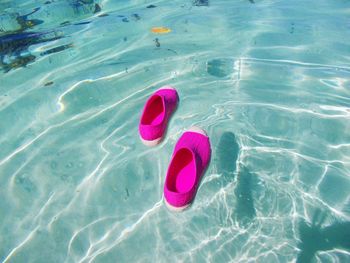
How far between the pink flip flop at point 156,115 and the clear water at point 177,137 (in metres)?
0.24

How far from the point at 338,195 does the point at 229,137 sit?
57.0 inches

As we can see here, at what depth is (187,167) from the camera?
3.25 metres

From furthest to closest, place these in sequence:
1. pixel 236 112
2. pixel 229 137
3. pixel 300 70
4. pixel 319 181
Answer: pixel 300 70
pixel 236 112
pixel 229 137
pixel 319 181

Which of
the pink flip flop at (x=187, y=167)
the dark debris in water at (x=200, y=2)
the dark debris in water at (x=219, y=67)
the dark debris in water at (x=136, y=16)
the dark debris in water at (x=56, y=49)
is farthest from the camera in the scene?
the dark debris in water at (x=200, y=2)

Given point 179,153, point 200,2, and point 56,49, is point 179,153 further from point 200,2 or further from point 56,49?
point 200,2

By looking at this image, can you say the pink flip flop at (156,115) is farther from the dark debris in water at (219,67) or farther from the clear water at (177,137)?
the dark debris in water at (219,67)

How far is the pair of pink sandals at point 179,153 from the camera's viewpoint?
2.70 meters

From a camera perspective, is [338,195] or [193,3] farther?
[193,3]

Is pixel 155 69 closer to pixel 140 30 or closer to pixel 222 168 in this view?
pixel 140 30

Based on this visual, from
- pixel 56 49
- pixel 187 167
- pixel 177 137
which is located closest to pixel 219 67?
pixel 177 137

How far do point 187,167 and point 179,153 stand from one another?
29cm

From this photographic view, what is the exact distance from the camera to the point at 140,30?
634cm

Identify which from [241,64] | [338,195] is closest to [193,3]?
[241,64]

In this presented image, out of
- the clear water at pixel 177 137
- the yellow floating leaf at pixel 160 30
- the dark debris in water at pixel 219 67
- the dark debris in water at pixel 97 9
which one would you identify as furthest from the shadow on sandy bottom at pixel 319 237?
the dark debris in water at pixel 97 9
